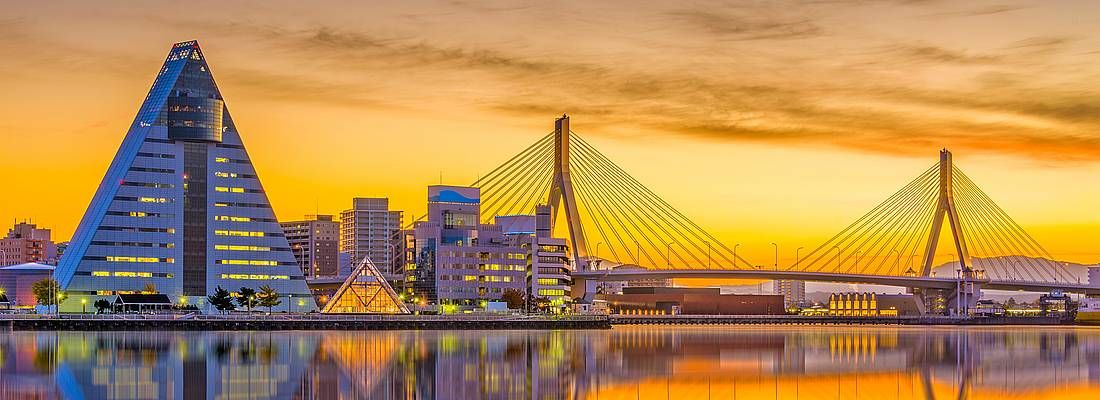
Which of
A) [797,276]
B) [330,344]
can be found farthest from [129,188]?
[797,276]

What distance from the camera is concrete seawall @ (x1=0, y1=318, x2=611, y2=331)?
10238cm

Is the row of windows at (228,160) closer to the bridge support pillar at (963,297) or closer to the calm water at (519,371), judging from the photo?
the calm water at (519,371)

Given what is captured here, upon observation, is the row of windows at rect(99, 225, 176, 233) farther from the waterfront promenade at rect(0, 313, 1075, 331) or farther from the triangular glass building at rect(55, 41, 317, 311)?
the waterfront promenade at rect(0, 313, 1075, 331)

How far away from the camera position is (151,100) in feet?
409

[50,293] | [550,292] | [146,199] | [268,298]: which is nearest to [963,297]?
[550,292]

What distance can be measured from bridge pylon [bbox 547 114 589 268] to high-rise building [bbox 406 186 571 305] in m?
10.8

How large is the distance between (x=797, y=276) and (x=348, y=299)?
53.2m

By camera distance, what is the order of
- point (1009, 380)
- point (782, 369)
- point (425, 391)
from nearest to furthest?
1. point (425, 391)
2. point (1009, 380)
3. point (782, 369)

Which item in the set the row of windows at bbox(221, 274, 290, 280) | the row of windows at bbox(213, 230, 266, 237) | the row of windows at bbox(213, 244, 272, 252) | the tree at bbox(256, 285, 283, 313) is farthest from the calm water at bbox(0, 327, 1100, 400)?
the row of windows at bbox(221, 274, 290, 280)

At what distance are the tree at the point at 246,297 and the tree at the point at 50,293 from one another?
13.9m

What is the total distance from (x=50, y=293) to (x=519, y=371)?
8053 centimetres

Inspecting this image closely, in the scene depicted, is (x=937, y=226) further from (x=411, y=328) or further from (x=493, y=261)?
(x=411, y=328)

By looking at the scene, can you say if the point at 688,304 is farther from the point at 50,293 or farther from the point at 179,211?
the point at 50,293

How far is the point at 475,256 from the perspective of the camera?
138750mm
